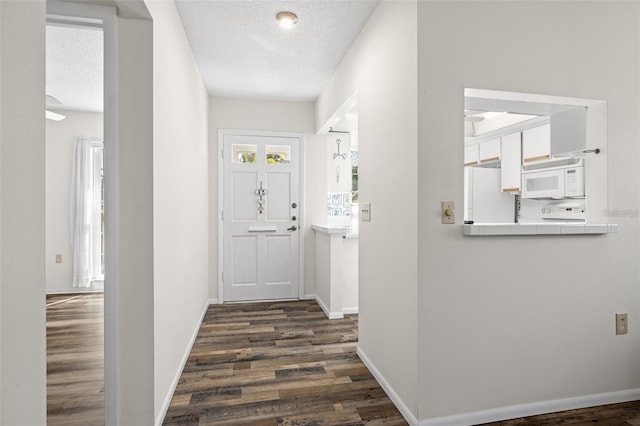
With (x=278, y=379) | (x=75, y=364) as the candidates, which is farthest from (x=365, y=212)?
(x=75, y=364)

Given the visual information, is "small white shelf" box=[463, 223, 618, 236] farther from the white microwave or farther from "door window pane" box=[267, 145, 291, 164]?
"door window pane" box=[267, 145, 291, 164]

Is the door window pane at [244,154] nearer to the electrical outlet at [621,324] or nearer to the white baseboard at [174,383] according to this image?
the white baseboard at [174,383]

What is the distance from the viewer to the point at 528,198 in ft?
12.6

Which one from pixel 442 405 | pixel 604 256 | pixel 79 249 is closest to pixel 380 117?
pixel 604 256

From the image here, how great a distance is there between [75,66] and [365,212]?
311 centimetres

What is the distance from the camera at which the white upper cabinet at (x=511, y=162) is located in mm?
3893

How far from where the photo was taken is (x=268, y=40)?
2680 mm

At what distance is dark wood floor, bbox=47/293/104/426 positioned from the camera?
6.28 ft

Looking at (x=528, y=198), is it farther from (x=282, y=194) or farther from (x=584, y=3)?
(x=282, y=194)

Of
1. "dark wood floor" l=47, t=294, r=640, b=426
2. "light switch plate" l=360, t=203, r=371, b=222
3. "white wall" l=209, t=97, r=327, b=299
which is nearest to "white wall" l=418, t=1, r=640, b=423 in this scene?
"dark wood floor" l=47, t=294, r=640, b=426

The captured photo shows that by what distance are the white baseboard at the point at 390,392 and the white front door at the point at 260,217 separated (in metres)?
1.88

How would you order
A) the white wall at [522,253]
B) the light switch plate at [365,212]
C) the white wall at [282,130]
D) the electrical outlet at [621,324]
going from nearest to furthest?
the white wall at [522,253] < the electrical outlet at [621,324] < the light switch plate at [365,212] < the white wall at [282,130]

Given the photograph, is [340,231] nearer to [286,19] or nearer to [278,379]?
[278,379]

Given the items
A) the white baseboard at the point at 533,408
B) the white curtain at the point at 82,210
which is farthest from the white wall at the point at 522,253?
the white curtain at the point at 82,210
